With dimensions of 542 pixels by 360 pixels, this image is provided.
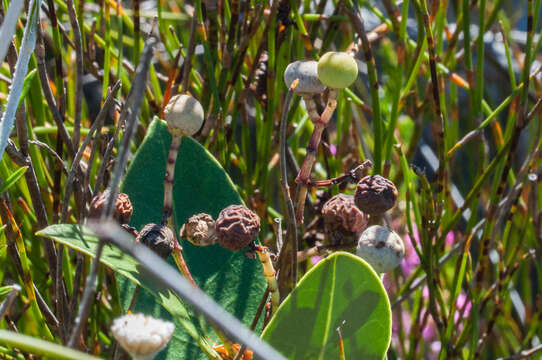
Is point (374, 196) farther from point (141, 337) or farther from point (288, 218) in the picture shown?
point (141, 337)

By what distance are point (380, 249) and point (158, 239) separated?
113mm

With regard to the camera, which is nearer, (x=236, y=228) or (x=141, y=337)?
(x=141, y=337)

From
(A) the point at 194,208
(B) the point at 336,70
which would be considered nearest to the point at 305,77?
(B) the point at 336,70

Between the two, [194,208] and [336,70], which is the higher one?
[336,70]

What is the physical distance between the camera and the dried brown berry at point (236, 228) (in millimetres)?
317

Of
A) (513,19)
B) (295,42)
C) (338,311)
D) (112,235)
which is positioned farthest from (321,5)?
(513,19)

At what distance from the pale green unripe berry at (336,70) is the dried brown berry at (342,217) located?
0.24 ft

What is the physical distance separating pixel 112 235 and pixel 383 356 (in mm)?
197

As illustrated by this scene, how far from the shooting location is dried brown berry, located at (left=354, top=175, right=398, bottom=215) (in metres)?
0.34

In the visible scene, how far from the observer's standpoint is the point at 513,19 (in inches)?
55.2

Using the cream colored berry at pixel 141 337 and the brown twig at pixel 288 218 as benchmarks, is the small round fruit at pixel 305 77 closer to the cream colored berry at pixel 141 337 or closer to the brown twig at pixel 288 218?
the brown twig at pixel 288 218

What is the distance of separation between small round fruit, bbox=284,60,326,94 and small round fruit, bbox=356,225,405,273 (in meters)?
0.08

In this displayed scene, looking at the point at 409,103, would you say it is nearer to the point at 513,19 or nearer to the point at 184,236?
the point at 184,236

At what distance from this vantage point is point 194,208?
42cm
